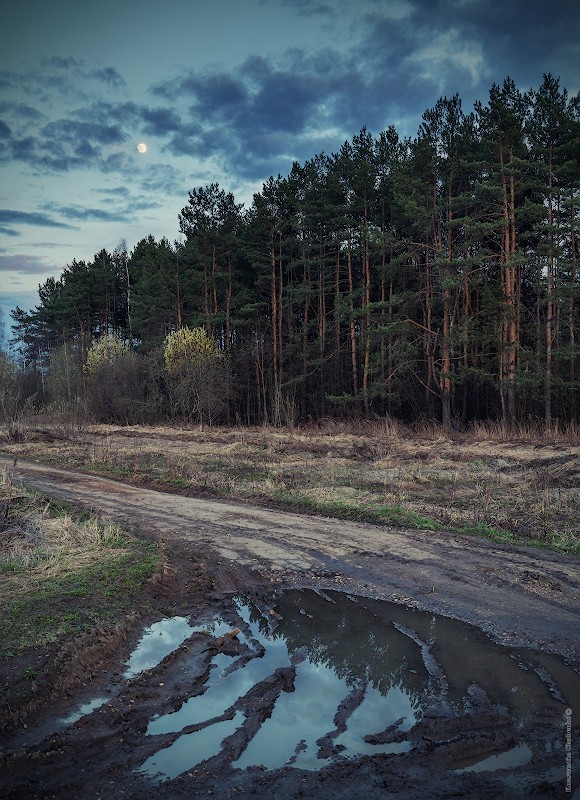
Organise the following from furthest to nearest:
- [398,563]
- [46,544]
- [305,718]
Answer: [46,544] < [398,563] < [305,718]

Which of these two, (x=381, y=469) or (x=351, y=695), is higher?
(x=381, y=469)

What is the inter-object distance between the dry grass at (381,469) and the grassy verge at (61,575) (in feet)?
15.3

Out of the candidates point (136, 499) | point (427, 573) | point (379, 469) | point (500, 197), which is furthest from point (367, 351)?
point (427, 573)

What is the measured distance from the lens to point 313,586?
768 cm

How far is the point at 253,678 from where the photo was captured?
5262 millimetres

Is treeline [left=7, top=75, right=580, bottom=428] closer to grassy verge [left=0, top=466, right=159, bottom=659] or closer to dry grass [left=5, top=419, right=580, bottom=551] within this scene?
dry grass [left=5, top=419, right=580, bottom=551]

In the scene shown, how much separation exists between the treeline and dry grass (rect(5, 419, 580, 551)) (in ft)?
13.9

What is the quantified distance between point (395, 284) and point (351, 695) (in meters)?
29.6

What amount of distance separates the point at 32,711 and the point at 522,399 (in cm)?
2488

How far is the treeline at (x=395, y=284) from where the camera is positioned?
79.2 ft

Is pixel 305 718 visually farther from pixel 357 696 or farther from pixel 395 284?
pixel 395 284

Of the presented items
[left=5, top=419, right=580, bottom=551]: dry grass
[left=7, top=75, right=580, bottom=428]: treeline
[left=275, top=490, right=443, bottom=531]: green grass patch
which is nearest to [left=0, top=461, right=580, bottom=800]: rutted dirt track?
[left=275, top=490, right=443, bottom=531]: green grass patch

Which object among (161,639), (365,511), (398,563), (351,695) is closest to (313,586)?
(398,563)

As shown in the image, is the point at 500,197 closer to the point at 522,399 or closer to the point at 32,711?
the point at 522,399
